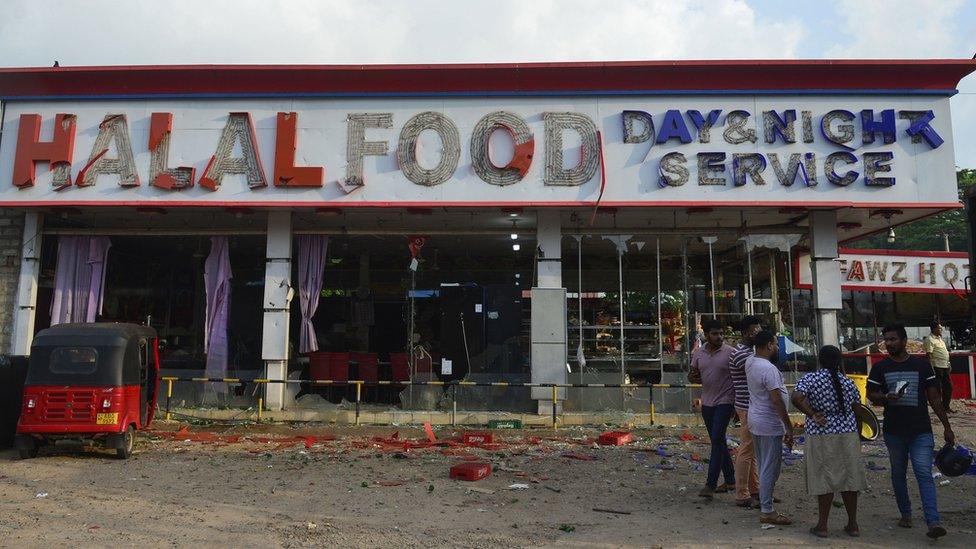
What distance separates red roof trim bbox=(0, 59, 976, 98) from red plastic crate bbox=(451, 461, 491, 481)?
25.9 ft

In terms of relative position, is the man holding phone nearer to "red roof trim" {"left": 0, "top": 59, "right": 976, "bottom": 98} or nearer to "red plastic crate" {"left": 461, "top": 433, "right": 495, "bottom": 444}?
"red plastic crate" {"left": 461, "top": 433, "right": 495, "bottom": 444}

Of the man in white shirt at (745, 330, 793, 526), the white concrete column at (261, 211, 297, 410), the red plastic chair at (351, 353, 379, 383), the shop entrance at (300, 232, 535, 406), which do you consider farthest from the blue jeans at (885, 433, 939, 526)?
the red plastic chair at (351, 353, 379, 383)

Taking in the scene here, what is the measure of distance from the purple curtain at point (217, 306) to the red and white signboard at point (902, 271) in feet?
58.4

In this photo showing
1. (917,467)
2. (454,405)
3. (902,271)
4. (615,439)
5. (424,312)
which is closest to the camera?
(917,467)

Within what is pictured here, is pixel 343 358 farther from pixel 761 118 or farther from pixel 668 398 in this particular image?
pixel 761 118

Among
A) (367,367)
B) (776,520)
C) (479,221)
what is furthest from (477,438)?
(776,520)

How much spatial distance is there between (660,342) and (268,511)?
32.0 feet

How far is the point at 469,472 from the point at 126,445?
5.13 meters

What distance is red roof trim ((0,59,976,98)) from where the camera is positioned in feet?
43.5

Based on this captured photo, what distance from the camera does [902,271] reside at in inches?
844

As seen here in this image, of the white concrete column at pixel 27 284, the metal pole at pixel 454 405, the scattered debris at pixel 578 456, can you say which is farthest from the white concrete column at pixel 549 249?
the white concrete column at pixel 27 284

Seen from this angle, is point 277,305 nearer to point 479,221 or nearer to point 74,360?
point 74,360

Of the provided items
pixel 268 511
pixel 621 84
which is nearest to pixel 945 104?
pixel 621 84

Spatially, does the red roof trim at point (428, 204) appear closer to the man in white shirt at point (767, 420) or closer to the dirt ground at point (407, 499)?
the dirt ground at point (407, 499)
